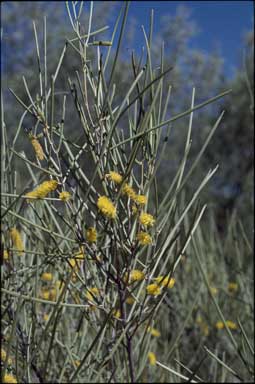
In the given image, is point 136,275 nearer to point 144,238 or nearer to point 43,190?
point 144,238

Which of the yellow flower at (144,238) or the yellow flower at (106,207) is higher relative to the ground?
the yellow flower at (106,207)

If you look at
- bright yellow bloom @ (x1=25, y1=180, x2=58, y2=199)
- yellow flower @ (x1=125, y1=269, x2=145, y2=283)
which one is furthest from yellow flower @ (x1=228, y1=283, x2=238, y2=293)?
bright yellow bloom @ (x1=25, y1=180, x2=58, y2=199)

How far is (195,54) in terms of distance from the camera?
49.9ft

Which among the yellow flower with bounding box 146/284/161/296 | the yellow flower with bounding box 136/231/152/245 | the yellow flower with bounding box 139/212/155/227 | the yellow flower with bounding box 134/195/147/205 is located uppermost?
the yellow flower with bounding box 134/195/147/205

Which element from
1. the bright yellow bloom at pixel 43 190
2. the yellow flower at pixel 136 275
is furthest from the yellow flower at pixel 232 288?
the bright yellow bloom at pixel 43 190

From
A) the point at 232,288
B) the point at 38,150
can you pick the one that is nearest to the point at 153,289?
the point at 38,150

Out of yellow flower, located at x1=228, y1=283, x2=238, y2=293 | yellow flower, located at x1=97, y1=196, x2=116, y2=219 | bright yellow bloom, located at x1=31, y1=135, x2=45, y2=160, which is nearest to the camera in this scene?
yellow flower, located at x1=97, y1=196, x2=116, y2=219

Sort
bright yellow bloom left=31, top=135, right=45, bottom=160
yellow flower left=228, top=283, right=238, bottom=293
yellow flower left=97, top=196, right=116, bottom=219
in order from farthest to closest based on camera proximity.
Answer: yellow flower left=228, top=283, right=238, bottom=293
bright yellow bloom left=31, top=135, right=45, bottom=160
yellow flower left=97, top=196, right=116, bottom=219

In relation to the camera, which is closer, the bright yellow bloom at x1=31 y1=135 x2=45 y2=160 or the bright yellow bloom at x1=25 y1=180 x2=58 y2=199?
the bright yellow bloom at x1=25 y1=180 x2=58 y2=199

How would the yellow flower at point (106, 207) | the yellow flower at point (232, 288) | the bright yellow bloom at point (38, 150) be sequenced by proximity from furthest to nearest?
the yellow flower at point (232, 288), the bright yellow bloom at point (38, 150), the yellow flower at point (106, 207)

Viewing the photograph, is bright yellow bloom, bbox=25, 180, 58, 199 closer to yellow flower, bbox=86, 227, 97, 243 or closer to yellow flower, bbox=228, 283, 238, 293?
yellow flower, bbox=86, 227, 97, 243

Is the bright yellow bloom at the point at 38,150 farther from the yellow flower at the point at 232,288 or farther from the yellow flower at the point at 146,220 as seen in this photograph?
the yellow flower at the point at 232,288

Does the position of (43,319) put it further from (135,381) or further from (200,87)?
(200,87)

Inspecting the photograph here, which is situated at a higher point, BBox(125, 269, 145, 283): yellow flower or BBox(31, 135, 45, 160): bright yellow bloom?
BBox(31, 135, 45, 160): bright yellow bloom
